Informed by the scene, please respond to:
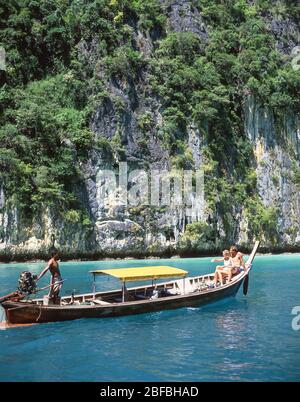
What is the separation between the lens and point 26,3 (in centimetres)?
4269

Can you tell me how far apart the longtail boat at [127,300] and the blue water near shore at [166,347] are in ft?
0.88

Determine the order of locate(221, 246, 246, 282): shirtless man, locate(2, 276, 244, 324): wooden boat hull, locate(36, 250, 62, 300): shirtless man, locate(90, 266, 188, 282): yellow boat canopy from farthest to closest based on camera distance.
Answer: locate(221, 246, 246, 282): shirtless man, locate(90, 266, 188, 282): yellow boat canopy, locate(36, 250, 62, 300): shirtless man, locate(2, 276, 244, 324): wooden boat hull

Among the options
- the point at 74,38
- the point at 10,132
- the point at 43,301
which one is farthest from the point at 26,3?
the point at 43,301

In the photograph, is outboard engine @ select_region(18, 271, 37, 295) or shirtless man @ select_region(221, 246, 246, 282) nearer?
outboard engine @ select_region(18, 271, 37, 295)

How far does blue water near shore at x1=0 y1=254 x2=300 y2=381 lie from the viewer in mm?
10031

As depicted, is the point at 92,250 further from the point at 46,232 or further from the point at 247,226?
the point at 247,226

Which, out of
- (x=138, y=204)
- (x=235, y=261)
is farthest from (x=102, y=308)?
(x=138, y=204)

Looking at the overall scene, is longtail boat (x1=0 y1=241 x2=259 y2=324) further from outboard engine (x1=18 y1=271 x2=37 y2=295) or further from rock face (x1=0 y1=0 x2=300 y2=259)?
rock face (x1=0 y1=0 x2=300 y2=259)

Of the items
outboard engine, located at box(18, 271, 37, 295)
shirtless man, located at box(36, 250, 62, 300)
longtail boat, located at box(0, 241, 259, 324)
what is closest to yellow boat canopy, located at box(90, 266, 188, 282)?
longtail boat, located at box(0, 241, 259, 324)

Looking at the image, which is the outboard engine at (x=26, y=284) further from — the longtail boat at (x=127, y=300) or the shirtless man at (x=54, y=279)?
the shirtless man at (x=54, y=279)

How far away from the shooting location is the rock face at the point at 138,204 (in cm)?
3528

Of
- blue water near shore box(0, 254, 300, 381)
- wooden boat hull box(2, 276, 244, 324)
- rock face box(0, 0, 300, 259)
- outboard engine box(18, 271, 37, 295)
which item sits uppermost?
rock face box(0, 0, 300, 259)

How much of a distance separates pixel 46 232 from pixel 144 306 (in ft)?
68.0

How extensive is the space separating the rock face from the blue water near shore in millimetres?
20373
